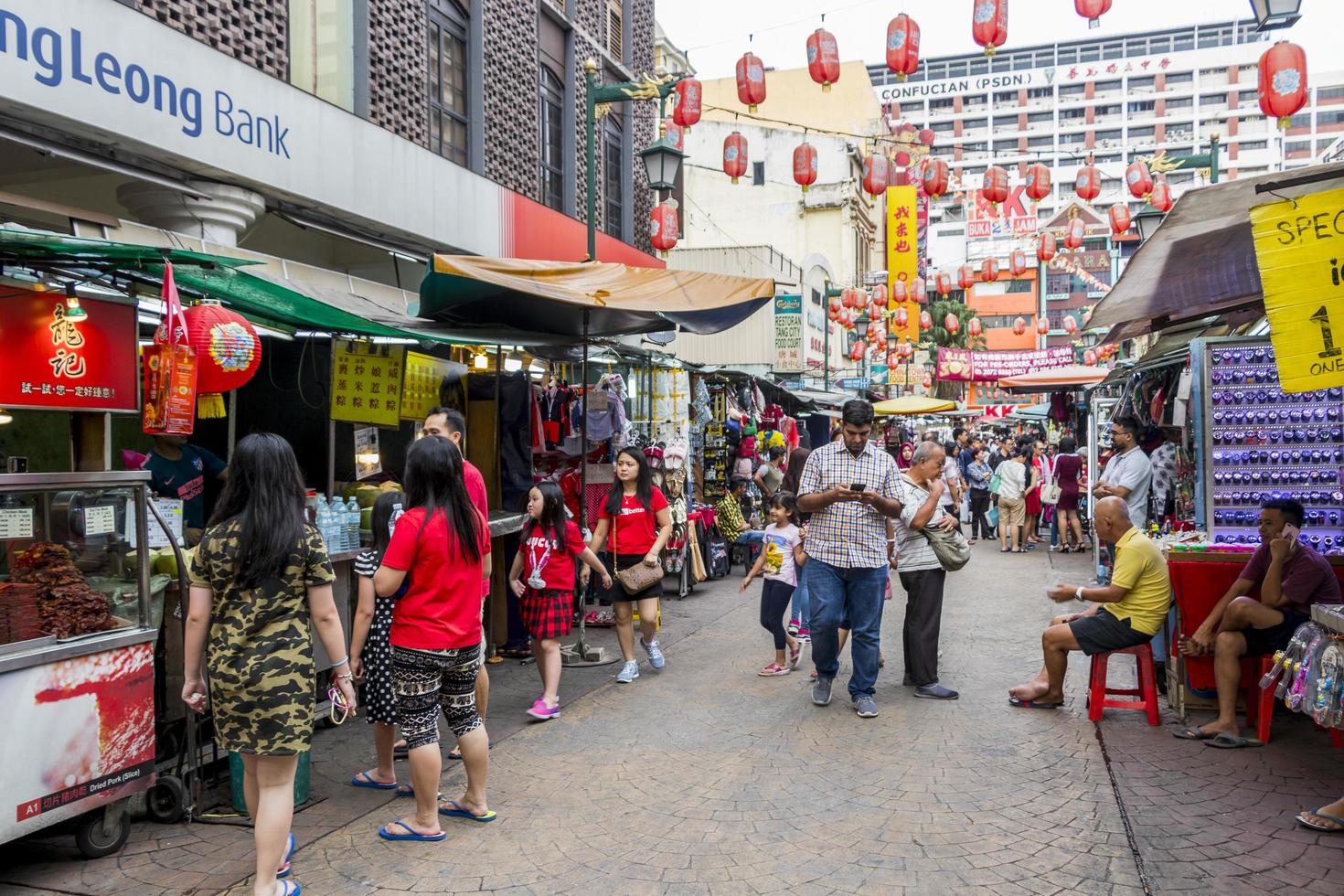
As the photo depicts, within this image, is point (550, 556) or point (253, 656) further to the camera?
point (550, 556)

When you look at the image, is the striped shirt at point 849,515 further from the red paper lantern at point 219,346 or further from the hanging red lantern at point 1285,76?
the hanging red lantern at point 1285,76

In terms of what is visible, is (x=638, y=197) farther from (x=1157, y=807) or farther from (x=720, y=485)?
(x=1157, y=807)

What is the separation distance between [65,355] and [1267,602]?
6929 millimetres

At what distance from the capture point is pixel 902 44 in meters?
11.6

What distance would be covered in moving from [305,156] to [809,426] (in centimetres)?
1635

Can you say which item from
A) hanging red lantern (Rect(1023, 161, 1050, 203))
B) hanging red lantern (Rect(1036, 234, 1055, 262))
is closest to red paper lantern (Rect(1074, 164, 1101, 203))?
hanging red lantern (Rect(1023, 161, 1050, 203))

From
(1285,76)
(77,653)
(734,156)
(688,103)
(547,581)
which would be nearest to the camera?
(77,653)

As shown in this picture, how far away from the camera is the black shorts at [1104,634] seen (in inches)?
247

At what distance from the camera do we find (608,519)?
7738 millimetres

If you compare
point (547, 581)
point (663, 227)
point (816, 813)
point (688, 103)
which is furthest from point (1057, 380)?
point (816, 813)

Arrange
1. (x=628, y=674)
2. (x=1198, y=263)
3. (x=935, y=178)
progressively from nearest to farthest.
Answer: (x=1198, y=263) < (x=628, y=674) < (x=935, y=178)

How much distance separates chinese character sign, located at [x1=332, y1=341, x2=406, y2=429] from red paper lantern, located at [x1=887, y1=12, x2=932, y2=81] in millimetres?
7351

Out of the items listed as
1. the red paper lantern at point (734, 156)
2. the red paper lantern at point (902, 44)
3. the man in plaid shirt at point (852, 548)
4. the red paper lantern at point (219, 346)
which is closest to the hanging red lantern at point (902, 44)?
the red paper lantern at point (902, 44)

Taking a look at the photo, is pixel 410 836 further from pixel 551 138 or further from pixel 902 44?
pixel 551 138
